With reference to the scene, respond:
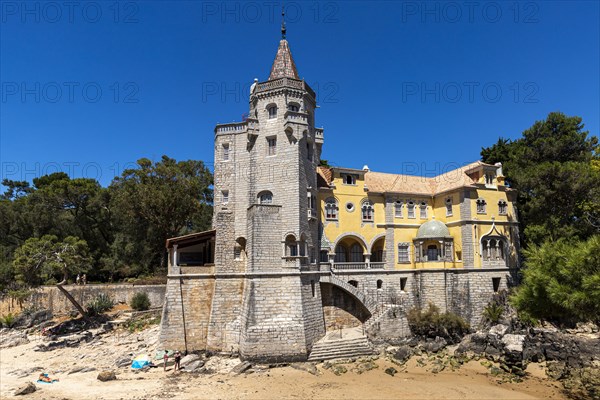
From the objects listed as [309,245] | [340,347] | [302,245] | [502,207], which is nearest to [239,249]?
[302,245]

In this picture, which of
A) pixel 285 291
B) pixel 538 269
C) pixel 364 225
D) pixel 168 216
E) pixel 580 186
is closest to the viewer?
pixel 538 269

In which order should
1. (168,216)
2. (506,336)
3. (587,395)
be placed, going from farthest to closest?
1. (168,216)
2. (506,336)
3. (587,395)

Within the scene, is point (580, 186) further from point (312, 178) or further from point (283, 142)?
point (283, 142)

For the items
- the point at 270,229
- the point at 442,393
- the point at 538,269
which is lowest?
the point at 442,393

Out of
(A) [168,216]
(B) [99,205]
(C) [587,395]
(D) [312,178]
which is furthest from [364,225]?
(B) [99,205]

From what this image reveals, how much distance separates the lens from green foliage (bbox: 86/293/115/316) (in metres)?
33.4

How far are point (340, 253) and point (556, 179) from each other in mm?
18744

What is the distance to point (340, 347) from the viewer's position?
25.2 metres

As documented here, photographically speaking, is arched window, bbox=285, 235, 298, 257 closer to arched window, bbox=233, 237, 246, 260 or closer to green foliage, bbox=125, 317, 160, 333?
arched window, bbox=233, 237, 246, 260

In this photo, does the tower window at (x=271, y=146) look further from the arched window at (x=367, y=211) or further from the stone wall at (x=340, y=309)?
the stone wall at (x=340, y=309)

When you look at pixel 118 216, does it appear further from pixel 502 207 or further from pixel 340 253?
pixel 502 207

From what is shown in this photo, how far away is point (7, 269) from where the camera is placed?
40.1 m

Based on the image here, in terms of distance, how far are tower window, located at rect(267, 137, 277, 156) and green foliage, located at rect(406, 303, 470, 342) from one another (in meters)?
17.0

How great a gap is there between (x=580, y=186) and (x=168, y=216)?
3786cm
